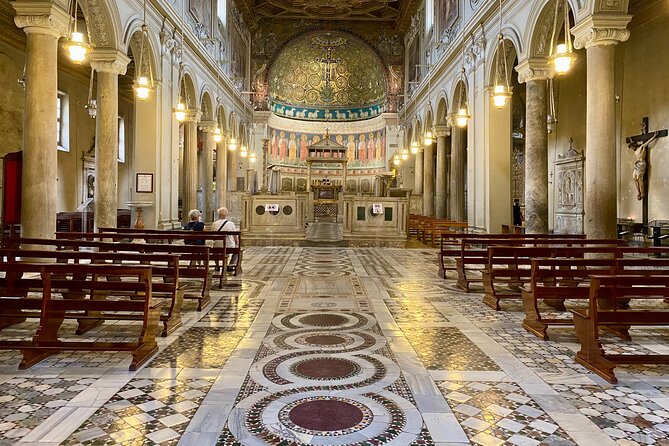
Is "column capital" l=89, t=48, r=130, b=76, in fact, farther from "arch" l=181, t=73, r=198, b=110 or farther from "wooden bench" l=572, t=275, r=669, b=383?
"wooden bench" l=572, t=275, r=669, b=383

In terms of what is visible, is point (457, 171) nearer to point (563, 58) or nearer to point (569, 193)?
point (569, 193)

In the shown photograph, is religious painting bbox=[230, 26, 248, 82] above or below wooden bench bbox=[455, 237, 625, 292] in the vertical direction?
above

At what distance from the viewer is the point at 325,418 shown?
330cm

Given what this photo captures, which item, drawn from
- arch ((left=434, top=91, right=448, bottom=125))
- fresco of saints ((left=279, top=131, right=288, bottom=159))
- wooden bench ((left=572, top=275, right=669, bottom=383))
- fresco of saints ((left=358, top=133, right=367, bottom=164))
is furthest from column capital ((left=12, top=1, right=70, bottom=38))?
fresco of saints ((left=358, top=133, right=367, bottom=164))

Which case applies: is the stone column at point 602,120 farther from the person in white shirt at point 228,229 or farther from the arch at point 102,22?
the arch at point 102,22

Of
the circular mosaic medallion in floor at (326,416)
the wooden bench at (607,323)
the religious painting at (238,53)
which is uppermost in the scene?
the religious painting at (238,53)

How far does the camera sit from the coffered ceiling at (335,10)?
2941 cm

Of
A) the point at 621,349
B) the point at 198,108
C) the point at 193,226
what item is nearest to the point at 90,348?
the point at 621,349

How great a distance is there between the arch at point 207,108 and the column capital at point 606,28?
16014mm

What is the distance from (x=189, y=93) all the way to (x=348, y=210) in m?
7.95

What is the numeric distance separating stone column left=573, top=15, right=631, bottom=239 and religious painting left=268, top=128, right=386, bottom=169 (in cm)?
2594

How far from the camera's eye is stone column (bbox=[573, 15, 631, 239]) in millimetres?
9148

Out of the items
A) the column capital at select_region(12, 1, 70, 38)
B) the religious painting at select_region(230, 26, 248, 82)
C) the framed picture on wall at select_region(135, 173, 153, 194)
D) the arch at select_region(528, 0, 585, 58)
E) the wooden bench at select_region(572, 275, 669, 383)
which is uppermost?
the religious painting at select_region(230, 26, 248, 82)

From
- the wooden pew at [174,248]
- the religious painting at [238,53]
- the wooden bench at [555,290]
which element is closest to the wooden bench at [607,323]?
the wooden bench at [555,290]
